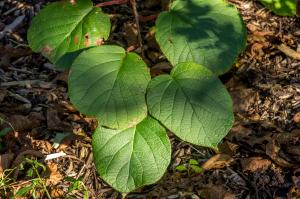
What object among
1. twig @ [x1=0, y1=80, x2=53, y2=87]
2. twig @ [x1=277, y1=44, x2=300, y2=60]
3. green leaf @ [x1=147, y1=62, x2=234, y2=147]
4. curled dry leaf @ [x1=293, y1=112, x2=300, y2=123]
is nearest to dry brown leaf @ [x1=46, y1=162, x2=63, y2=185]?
twig @ [x1=0, y1=80, x2=53, y2=87]

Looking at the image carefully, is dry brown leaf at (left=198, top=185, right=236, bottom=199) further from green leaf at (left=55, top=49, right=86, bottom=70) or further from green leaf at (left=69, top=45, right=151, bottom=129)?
green leaf at (left=55, top=49, right=86, bottom=70)

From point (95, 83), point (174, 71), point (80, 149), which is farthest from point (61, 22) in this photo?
point (80, 149)

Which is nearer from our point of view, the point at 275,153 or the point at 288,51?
the point at 275,153

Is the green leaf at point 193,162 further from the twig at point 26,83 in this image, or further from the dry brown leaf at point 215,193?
the twig at point 26,83

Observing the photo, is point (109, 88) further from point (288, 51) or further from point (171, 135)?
point (288, 51)

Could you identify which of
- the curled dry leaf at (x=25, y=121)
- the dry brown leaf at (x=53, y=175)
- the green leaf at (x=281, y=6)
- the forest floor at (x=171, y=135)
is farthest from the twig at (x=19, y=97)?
the green leaf at (x=281, y=6)

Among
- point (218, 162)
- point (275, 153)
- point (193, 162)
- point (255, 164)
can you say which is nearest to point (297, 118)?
point (275, 153)

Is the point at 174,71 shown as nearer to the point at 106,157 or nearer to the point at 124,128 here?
the point at 124,128
